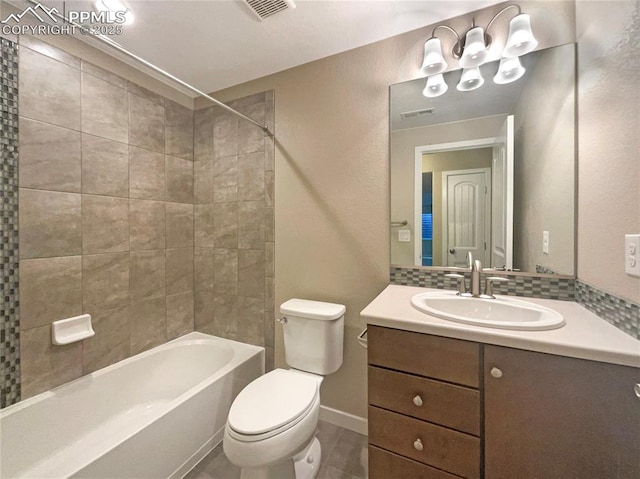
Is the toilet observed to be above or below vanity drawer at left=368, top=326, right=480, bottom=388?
below

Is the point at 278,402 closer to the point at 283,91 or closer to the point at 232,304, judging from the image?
the point at 232,304

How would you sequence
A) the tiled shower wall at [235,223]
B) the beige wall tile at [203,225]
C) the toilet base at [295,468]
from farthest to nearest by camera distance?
the beige wall tile at [203,225]
the tiled shower wall at [235,223]
the toilet base at [295,468]

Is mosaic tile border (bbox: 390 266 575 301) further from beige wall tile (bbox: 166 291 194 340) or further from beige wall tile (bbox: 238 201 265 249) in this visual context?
beige wall tile (bbox: 166 291 194 340)

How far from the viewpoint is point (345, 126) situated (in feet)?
5.41

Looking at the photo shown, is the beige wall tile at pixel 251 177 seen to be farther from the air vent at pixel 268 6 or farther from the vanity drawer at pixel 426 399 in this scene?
the vanity drawer at pixel 426 399

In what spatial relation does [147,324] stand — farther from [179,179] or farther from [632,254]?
[632,254]

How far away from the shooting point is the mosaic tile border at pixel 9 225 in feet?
4.03

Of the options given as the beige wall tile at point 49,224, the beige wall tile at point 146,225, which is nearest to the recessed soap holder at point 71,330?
the beige wall tile at point 49,224

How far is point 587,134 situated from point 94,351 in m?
2.76

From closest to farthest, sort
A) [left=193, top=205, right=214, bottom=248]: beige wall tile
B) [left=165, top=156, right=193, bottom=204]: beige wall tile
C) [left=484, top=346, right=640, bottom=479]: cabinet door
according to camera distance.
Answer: [left=484, top=346, right=640, bottom=479]: cabinet door, [left=165, top=156, right=193, bottom=204]: beige wall tile, [left=193, top=205, right=214, bottom=248]: beige wall tile

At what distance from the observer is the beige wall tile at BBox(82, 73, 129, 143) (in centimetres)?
153

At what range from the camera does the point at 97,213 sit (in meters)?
1.59

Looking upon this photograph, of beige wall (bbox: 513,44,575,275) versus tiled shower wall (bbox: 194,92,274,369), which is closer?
beige wall (bbox: 513,44,575,275)

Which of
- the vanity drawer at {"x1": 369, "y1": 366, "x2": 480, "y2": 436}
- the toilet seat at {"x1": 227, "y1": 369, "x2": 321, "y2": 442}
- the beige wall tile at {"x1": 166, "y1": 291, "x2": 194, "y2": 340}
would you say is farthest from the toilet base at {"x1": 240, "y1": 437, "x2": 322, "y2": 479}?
the beige wall tile at {"x1": 166, "y1": 291, "x2": 194, "y2": 340}
